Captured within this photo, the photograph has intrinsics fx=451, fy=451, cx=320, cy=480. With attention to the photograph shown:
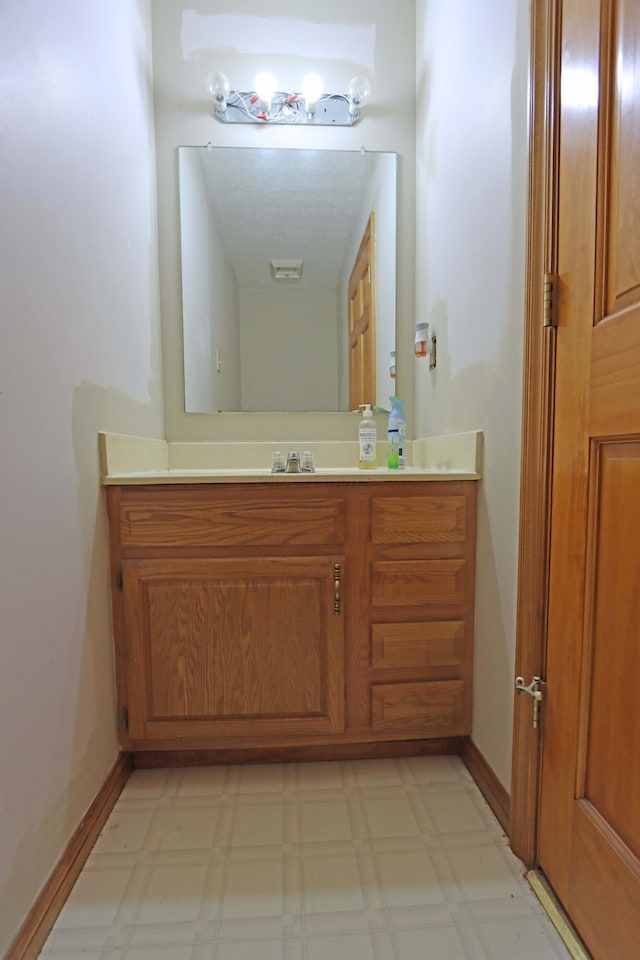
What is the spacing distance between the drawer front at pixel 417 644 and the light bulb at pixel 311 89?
180 centimetres

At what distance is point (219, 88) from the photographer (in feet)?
5.16

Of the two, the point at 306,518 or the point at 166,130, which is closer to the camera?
the point at 306,518

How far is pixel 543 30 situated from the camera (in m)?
0.87

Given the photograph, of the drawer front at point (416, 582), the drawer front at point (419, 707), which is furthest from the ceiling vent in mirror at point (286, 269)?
the drawer front at point (419, 707)

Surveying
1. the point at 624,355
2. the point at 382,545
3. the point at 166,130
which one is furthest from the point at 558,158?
the point at 166,130

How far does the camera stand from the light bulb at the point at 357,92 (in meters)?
1.60

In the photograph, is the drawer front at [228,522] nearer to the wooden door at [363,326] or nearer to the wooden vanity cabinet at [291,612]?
the wooden vanity cabinet at [291,612]

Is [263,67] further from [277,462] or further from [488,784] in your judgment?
[488,784]

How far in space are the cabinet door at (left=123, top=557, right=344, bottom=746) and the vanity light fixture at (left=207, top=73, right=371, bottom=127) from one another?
5.20ft

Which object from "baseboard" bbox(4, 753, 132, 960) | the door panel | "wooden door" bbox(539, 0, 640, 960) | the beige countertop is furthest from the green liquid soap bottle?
"baseboard" bbox(4, 753, 132, 960)

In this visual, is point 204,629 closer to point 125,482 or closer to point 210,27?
point 125,482

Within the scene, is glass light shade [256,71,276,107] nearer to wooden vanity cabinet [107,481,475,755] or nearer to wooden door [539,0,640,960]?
wooden door [539,0,640,960]

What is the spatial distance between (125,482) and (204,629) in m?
0.44

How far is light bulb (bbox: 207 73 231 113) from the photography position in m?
1.57
